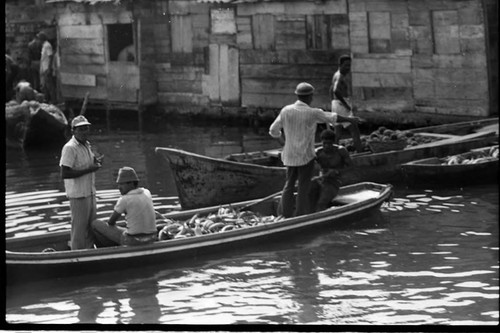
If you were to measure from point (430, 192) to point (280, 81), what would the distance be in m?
8.55

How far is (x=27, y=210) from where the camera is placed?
47.0 ft

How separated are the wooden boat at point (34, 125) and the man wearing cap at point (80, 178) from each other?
10.6 metres

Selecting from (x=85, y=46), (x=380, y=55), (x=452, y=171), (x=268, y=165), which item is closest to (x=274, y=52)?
(x=380, y=55)

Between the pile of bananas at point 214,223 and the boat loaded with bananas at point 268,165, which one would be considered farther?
the boat loaded with bananas at point 268,165

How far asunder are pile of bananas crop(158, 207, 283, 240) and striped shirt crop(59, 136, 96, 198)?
1.21 meters

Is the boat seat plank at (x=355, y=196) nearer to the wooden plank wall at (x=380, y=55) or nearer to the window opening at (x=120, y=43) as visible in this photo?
the wooden plank wall at (x=380, y=55)

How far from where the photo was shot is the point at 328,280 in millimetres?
10078

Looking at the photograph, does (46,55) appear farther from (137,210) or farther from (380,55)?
(137,210)

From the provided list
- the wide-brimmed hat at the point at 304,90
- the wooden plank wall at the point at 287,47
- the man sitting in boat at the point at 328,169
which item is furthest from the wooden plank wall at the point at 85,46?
the wide-brimmed hat at the point at 304,90

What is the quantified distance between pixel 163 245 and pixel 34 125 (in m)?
10.9

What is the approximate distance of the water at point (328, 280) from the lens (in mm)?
8914

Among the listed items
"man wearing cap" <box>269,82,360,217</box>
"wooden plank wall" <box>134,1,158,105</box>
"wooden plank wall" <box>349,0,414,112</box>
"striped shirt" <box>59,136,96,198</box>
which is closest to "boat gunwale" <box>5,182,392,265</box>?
"man wearing cap" <box>269,82,360,217</box>

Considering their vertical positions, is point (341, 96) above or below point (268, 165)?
above

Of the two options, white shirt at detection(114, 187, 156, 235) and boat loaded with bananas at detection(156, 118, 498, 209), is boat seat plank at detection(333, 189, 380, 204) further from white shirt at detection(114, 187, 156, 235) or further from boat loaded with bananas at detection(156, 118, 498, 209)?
white shirt at detection(114, 187, 156, 235)
